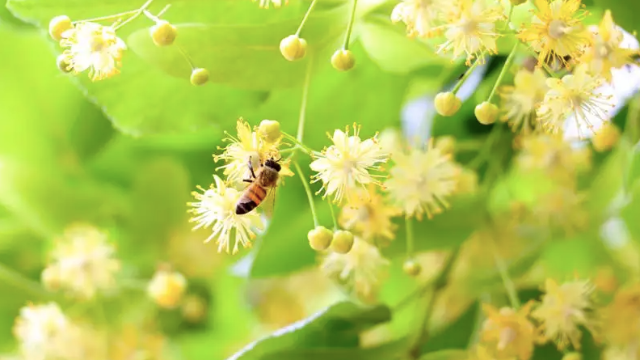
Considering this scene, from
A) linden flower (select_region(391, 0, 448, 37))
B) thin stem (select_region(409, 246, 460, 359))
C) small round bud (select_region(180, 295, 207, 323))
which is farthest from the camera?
small round bud (select_region(180, 295, 207, 323))

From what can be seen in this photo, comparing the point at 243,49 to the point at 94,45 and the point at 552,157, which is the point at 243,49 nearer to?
the point at 94,45

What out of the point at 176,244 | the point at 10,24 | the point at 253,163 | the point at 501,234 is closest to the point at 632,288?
the point at 501,234

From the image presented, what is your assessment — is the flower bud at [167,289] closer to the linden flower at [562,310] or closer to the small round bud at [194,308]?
the small round bud at [194,308]

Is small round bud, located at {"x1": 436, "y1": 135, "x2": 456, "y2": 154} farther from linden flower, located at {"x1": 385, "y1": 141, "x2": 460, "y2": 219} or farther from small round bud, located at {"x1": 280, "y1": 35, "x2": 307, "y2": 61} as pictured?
small round bud, located at {"x1": 280, "y1": 35, "x2": 307, "y2": 61}

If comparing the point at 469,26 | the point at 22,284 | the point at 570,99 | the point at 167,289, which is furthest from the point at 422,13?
the point at 22,284

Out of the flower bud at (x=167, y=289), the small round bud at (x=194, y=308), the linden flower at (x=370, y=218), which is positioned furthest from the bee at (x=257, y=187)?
the small round bud at (x=194, y=308)

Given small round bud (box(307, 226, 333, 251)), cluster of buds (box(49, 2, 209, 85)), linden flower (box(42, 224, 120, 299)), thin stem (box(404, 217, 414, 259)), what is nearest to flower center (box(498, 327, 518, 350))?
thin stem (box(404, 217, 414, 259))
